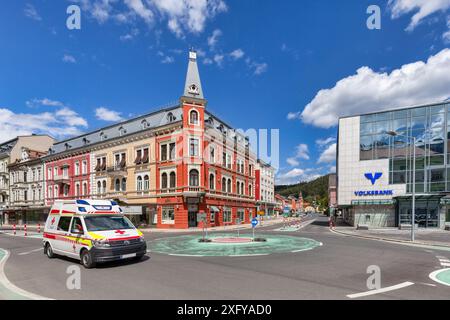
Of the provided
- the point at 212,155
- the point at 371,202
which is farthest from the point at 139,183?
the point at 371,202

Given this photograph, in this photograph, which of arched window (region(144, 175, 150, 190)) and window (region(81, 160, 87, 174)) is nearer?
arched window (region(144, 175, 150, 190))

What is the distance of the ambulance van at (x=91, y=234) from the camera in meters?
10.0

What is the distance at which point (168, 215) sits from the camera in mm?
34156

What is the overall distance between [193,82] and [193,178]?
11.7 m

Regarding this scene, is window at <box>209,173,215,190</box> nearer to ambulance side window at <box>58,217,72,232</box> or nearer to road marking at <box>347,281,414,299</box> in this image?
ambulance side window at <box>58,217,72,232</box>

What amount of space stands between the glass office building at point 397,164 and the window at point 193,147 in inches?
759

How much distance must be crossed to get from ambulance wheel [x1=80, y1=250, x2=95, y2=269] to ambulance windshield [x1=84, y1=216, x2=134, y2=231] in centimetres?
86

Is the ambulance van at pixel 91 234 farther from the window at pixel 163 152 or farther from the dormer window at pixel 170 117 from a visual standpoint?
the dormer window at pixel 170 117

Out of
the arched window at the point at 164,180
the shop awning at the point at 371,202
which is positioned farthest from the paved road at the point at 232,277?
the shop awning at the point at 371,202

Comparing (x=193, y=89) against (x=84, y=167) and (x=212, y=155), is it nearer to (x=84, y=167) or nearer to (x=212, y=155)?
(x=212, y=155)

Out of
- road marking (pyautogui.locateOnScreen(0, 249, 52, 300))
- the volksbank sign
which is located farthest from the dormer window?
road marking (pyautogui.locateOnScreen(0, 249, 52, 300))

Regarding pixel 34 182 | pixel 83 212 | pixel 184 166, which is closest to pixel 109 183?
pixel 184 166

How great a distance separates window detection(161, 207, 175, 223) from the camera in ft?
111

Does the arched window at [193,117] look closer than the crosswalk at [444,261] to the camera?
No
